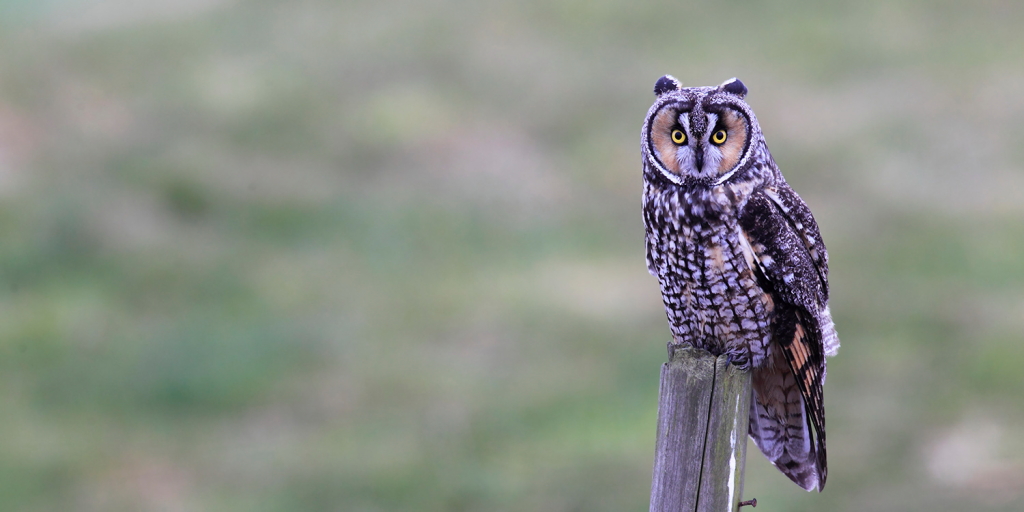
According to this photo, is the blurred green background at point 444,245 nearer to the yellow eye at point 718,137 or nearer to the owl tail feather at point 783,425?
the owl tail feather at point 783,425

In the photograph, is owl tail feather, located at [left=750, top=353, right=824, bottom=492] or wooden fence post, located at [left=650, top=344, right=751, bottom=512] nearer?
wooden fence post, located at [left=650, top=344, right=751, bottom=512]

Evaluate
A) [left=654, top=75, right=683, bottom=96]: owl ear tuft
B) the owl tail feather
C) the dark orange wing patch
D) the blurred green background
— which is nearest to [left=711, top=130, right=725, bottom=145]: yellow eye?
[left=654, top=75, right=683, bottom=96]: owl ear tuft

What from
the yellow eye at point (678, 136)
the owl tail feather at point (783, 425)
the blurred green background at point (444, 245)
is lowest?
the owl tail feather at point (783, 425)

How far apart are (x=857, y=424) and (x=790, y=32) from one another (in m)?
8.09

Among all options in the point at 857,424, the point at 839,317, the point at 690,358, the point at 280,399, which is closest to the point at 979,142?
the point at 839,317

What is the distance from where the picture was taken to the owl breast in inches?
141

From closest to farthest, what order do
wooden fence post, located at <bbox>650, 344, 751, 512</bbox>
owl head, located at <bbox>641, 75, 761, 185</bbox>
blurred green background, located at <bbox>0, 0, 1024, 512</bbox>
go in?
wooden fence post, located at <bbox>650, 344, 751, 512</bbox> < owl head, located at <bbox>641, 75, 761, 185</bbox> < blurred green background, located at <bbox>0, 0, 1024, 512</bbox>

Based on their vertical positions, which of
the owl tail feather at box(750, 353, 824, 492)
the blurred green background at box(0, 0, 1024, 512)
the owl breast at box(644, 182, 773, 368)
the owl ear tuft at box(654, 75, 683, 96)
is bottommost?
the owl tail feather at box(750, 353, 824, 492)

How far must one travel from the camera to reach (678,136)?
11.5 ft

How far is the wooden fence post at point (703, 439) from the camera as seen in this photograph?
278 centimetres

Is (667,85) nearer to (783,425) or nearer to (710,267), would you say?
(710,267)

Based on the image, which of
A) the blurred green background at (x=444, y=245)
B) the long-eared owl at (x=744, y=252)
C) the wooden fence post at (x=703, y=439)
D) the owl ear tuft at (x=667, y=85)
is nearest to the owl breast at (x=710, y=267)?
the long-eared owl at (x=744, y=252)

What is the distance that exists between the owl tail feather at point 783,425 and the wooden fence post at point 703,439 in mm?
920

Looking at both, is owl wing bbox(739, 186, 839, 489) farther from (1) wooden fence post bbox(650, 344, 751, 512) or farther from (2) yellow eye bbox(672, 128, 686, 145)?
(1) wooden fence post bbox(650, 344, 751, 512)
